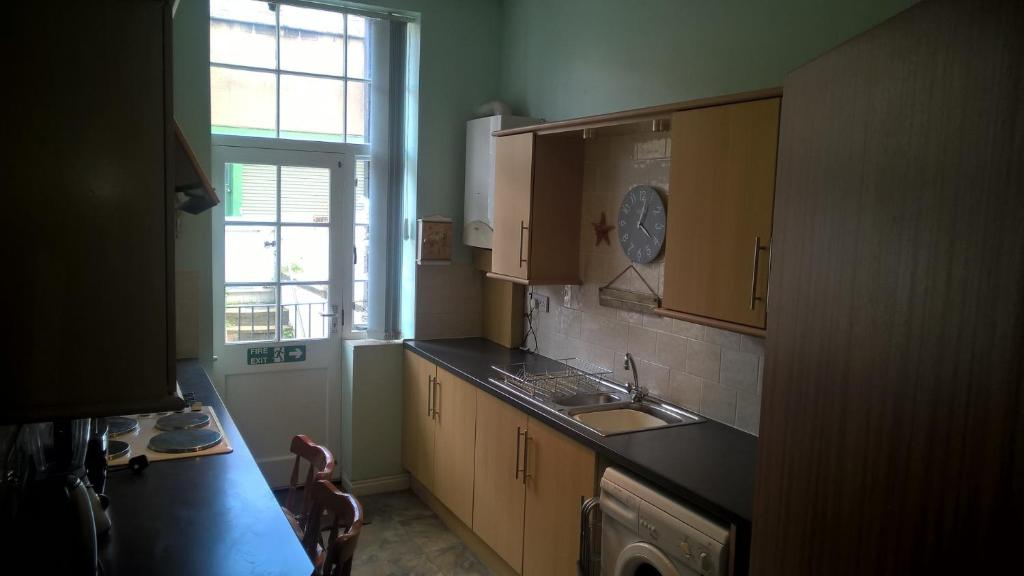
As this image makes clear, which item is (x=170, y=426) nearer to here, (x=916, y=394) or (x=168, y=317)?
(x=168, y=317)

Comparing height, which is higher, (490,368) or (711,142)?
(711,142)

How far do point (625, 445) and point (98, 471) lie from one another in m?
1.61

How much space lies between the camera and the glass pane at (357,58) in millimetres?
4391

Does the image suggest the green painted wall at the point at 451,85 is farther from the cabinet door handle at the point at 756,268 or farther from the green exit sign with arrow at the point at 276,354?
the cabinet door handle at the point at 756,268

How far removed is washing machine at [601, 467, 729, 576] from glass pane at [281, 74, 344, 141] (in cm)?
284

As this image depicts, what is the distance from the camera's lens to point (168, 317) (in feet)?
3.92

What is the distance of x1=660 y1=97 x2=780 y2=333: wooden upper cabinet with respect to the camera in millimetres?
2279

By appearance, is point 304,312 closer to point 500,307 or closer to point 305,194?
point 305,194

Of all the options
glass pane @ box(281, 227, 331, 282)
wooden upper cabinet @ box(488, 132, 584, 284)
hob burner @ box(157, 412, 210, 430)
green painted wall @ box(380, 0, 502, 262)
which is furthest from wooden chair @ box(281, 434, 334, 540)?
green painted wall @ box(380, 0, 502, 262)

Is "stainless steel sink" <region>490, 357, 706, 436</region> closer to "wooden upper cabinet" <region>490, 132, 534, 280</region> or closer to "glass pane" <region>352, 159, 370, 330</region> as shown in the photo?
"wooden upper cabinet" <region>490, 132, 534, 280</region>

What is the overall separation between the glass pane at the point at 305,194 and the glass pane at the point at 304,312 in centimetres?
42

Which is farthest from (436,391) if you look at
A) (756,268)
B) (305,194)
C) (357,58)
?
(756,268)

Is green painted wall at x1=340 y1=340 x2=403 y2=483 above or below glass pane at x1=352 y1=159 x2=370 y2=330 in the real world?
below

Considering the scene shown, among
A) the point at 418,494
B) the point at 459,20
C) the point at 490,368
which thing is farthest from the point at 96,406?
the point at 459,20
